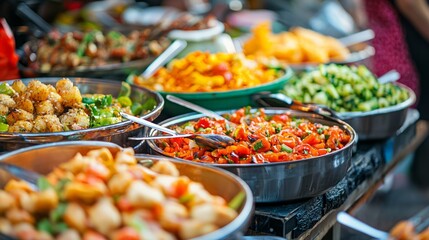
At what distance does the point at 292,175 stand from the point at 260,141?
0.62ft

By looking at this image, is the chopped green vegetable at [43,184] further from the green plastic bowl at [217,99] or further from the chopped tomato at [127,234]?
the green plastic bowl at [217,99]

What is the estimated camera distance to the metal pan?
2727 mm

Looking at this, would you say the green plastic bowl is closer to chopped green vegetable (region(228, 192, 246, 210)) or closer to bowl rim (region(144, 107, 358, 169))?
bowl rim (region(144, 107, 358, 169))

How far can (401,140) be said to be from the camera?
3143mm

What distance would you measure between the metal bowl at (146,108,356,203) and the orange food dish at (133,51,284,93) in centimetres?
83

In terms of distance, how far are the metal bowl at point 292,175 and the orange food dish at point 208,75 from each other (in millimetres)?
828

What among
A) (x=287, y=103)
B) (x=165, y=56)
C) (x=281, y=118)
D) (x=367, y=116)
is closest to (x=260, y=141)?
(x=281, y=118)

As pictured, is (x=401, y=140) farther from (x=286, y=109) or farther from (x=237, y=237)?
(x=237, y=237)

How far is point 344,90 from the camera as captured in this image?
9.79 feet

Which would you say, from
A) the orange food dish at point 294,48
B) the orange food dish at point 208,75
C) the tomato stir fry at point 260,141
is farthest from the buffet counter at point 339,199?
the orange food dish at point 294,48

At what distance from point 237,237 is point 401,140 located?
2008 millimetres

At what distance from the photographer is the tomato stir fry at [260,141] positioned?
207 cm

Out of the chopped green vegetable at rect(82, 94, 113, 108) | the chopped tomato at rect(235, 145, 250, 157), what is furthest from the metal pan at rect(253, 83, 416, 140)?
the chopped green vegetable at rect(82, 94, 113, 108)

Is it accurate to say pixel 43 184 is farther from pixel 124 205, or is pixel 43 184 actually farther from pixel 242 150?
pixel 242 150
